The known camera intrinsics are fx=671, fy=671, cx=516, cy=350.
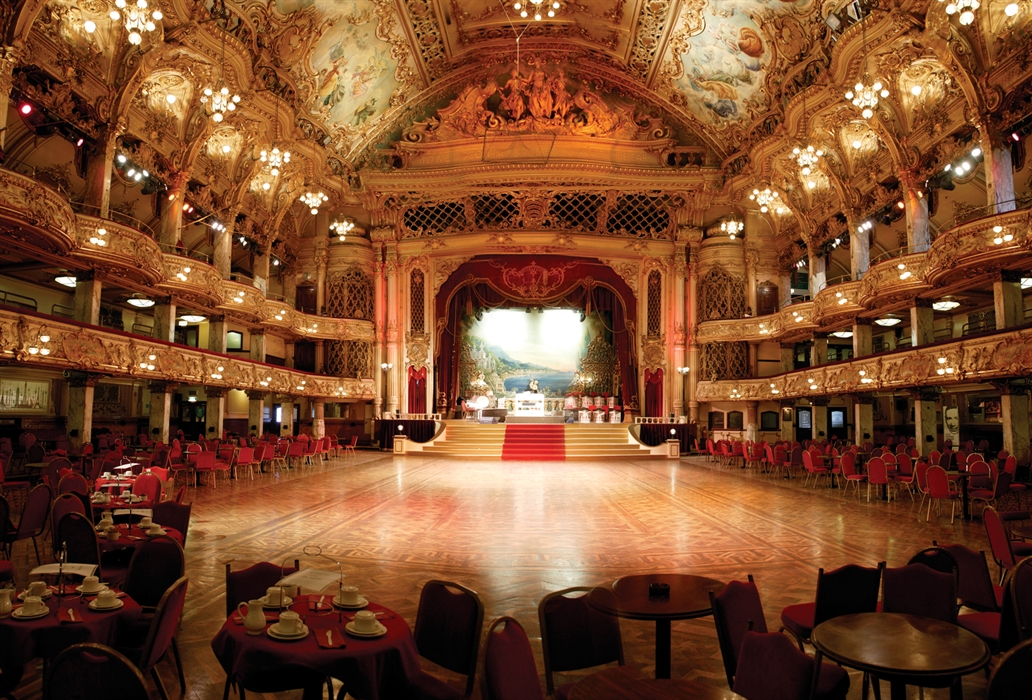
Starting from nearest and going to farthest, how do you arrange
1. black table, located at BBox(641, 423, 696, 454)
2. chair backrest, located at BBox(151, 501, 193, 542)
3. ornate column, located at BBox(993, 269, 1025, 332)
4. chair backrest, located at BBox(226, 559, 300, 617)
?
chair backrest, located at BBox(226, 559, 300, 617)
chair backrest, located at BBox(151, 501, 193, 542)
ornate column, located at BBox(993, 269, 1025, 332)
black table, located at BBox(641, 423, 696, 454)

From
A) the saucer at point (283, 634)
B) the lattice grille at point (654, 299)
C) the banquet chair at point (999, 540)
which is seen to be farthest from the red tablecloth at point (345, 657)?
the lattice grille at point (654, 299)

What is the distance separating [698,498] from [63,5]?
52.3 ft

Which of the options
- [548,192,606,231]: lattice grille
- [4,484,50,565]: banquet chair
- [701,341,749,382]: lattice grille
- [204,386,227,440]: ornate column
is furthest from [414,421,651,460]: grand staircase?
[4,484,50,565]: banquet chair

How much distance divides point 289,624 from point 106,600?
1318 mm

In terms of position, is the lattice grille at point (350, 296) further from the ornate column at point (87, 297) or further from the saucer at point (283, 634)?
the saucer at point (283, 634)

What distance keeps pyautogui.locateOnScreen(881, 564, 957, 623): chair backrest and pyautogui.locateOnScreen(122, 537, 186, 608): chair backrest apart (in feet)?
14.4

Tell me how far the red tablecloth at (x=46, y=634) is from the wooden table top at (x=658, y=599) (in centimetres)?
258

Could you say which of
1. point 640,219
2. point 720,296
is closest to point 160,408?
point 640,219

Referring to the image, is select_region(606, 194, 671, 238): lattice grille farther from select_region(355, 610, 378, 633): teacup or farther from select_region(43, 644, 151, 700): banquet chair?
select_region(43, 644, 151, 700): banquet chair

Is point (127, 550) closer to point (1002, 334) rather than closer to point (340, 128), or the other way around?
point (1002, 334)

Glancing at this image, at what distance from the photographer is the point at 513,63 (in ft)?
84.2

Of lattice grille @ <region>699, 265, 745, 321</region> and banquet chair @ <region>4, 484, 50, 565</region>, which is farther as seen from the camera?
lattice grille @ <region>699, 265, 745, 321</region>

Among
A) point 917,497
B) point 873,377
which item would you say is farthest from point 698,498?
point 873,377

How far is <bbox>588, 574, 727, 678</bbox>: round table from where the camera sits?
3504 millimetres
